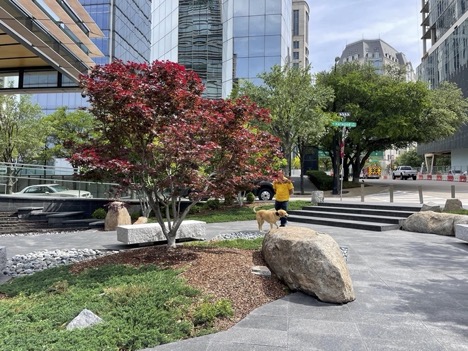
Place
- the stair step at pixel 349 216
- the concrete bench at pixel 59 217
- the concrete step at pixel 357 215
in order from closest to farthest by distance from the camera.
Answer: the concrete step at pixel 357 215, the stair step at pixel 349 216, the concrete bench at pixel 59 217

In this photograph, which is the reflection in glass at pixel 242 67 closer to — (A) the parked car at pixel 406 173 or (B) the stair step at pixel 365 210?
(A) the parked car at pixel 406 173

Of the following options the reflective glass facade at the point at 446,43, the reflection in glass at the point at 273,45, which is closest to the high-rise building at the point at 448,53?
the reflective glass facade at the point at 446,43

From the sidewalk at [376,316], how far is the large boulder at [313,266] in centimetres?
15

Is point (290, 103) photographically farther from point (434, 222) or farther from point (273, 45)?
point (273, 45)

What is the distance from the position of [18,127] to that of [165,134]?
25.2 metres

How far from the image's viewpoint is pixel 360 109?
2670 cm

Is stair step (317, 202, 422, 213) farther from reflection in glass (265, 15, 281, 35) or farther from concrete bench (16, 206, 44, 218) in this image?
reflection in glass (265, 15, 281, 35)

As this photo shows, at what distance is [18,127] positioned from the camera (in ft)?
84.4

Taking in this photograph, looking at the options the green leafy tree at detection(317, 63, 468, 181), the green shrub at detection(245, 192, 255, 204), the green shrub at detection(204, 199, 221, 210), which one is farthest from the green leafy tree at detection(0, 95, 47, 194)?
the green leafy tree at detection(317, 63, 468, 181)

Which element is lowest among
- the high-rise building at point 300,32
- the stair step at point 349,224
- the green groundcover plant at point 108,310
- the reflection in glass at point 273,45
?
the green groundcover plant at point 108,310

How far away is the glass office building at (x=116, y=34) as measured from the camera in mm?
46375

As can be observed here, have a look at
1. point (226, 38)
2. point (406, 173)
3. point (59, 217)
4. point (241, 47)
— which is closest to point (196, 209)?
point (59, 217)

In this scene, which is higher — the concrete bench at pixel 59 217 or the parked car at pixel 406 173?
the parked car at pixel 406 173

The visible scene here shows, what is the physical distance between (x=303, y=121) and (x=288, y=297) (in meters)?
16.9
